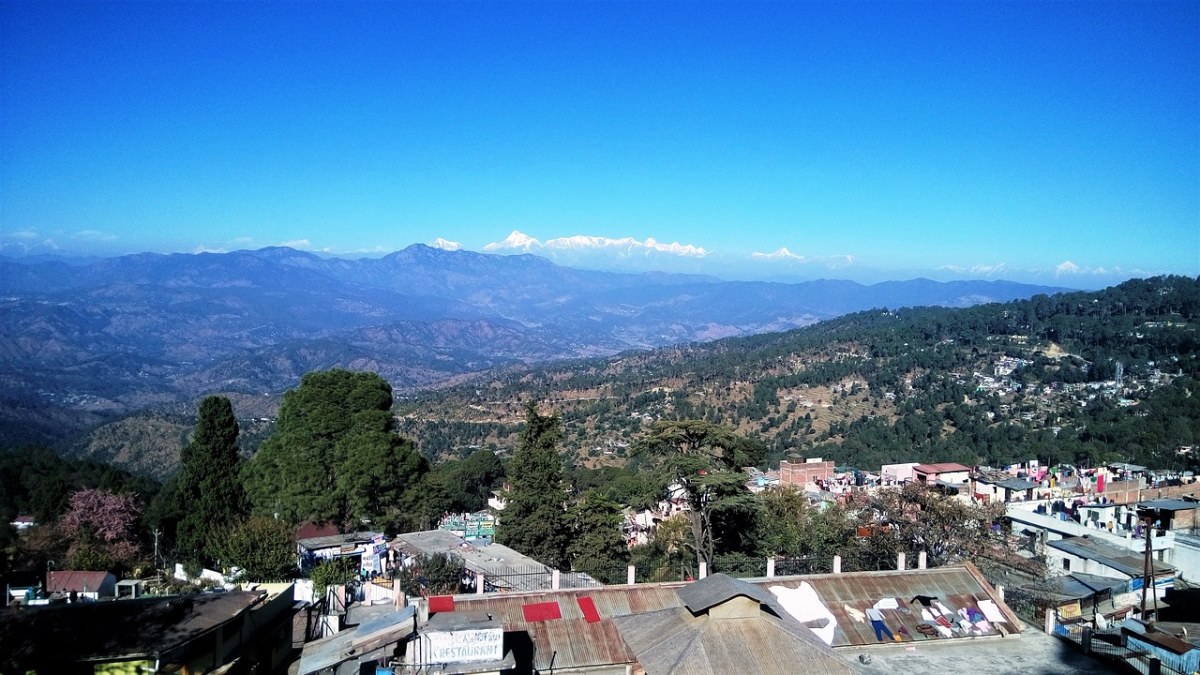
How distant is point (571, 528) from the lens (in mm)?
21203

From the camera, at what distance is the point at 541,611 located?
43.7 feet

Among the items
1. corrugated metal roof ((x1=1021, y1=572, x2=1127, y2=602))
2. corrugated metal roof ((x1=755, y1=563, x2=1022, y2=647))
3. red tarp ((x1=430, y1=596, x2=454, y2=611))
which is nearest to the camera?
red tarp ((x1=430, y1=596, x2=454, y2=611))

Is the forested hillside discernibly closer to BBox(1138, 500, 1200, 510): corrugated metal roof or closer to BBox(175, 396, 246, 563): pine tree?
BBox(1138, 500, 1200, 510): corrugated metal roof

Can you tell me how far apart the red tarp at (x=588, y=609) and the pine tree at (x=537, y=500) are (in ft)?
21.3

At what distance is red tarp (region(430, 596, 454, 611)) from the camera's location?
12852 millimetres

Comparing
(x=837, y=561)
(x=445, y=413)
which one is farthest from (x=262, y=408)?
(x=837, y=561)

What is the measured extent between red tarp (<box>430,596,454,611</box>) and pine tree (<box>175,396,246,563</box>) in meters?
10.3

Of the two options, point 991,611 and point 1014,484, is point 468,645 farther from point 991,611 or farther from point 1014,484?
point 1014,484

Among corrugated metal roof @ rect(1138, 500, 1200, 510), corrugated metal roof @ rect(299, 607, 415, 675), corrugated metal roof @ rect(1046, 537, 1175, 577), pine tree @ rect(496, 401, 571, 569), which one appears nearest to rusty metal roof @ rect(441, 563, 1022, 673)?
corrugated metal roof @ rect(299, 607, 415, 675)

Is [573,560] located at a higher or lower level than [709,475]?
lower

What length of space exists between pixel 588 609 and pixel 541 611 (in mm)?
802

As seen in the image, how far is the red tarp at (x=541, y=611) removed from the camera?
43.2ft

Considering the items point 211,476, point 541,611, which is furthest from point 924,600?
point 211,476

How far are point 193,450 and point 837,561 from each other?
55.5 ft
